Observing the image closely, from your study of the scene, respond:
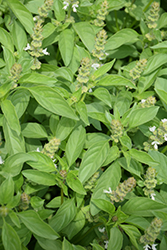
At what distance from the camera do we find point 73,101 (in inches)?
58.1

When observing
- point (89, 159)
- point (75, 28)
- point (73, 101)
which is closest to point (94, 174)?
point (89, 159)

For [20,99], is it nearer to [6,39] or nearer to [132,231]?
[6,39]

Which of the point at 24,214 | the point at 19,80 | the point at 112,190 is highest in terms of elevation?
the point at 19,80

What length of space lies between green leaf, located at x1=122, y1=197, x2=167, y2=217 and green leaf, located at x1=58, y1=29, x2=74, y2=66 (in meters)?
0.87

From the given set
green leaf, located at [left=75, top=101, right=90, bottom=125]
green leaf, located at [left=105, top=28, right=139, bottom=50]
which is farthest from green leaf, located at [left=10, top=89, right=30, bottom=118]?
green leaf, located at [left=105, top=28, right=139, bottom=50]

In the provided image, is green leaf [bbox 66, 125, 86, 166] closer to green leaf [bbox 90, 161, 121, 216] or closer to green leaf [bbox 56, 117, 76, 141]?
green leaf [bbox 56, 117, 76, 141]

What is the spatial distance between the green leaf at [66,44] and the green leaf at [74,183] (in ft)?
2.20

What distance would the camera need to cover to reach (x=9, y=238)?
1.20 meters

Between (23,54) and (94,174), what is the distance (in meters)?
0.78

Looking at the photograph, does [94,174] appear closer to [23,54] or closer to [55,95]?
[55,95]

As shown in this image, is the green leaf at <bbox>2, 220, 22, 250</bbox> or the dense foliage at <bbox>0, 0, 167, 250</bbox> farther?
the dense foliage at <bbox>0, 0, 167, 250</bbox>

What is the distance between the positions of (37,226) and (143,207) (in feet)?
1.72

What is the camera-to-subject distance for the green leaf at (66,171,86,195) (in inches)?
52.8

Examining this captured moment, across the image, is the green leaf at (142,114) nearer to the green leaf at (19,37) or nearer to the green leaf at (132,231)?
the green leaf at (132,231)
